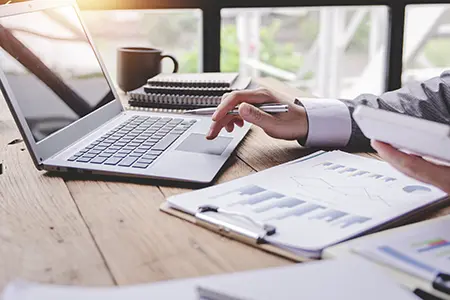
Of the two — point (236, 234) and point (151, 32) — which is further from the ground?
point (151, 32)

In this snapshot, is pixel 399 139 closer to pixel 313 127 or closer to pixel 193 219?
pixel 193 219

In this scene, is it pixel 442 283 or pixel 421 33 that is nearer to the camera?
pixel 442 283

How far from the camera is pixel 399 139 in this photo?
691 millimetres

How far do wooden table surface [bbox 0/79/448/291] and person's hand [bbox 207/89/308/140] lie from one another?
105 millimetres

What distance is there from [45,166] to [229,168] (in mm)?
273

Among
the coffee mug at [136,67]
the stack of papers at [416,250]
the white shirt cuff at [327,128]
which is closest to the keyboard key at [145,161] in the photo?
the white shirt cuff at [327,128]

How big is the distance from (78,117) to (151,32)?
1007 mm

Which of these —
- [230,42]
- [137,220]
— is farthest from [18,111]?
[230,42]

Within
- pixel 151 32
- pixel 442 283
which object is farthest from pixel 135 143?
pixel 151 32

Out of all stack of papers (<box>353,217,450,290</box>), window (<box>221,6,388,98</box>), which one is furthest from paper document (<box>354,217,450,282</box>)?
window (<box>221,6,388,98</box>)

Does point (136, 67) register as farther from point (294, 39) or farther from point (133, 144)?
point (294, 39)

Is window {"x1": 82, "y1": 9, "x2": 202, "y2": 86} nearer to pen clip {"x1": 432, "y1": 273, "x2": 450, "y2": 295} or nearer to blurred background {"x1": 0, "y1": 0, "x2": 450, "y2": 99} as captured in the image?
blurred background {"x1": 0, "y1": 0, "x2": 450, "y2": 99}

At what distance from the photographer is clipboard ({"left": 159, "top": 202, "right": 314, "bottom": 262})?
683 mm

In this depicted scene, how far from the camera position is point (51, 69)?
1118 millimetres
